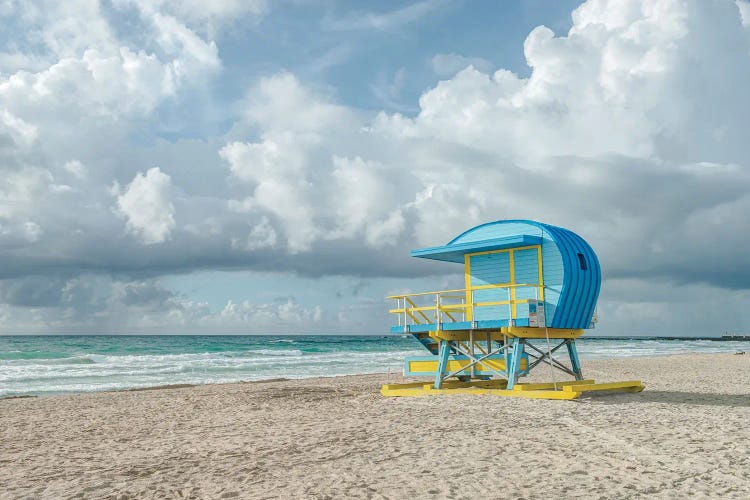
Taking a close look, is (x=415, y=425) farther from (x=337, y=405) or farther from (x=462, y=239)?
(x=462, y=239)

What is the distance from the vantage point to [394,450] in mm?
9359

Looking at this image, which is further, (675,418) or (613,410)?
(613,410)

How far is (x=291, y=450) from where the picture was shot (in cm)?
969

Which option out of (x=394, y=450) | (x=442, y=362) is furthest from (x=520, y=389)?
(x=394, y=450)

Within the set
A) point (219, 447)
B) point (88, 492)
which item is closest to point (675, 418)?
point (219, 447)

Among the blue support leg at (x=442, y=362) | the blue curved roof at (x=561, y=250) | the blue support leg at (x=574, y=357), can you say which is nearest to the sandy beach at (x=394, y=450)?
the blue support leg at (x=442, y=362)

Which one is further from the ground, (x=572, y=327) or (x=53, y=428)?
(x=572, y=327)

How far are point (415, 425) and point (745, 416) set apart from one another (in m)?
6.22

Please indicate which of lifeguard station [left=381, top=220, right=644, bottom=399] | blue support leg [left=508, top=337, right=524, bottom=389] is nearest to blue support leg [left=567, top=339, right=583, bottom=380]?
lifeguard station [left=381, top=220, right=644, bottom=399]

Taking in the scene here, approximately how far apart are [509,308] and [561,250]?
1744 mm

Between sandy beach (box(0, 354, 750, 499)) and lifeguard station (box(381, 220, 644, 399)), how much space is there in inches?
49.4

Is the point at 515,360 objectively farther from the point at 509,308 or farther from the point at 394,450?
the point at 394,450

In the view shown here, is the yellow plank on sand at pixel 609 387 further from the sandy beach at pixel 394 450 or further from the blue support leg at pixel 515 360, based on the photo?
the blue support leg at pixel 515 360

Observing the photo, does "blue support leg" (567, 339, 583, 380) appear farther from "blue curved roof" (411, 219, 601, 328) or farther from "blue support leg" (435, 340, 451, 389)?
"blue support leg" (435, 340, 451, 389)
